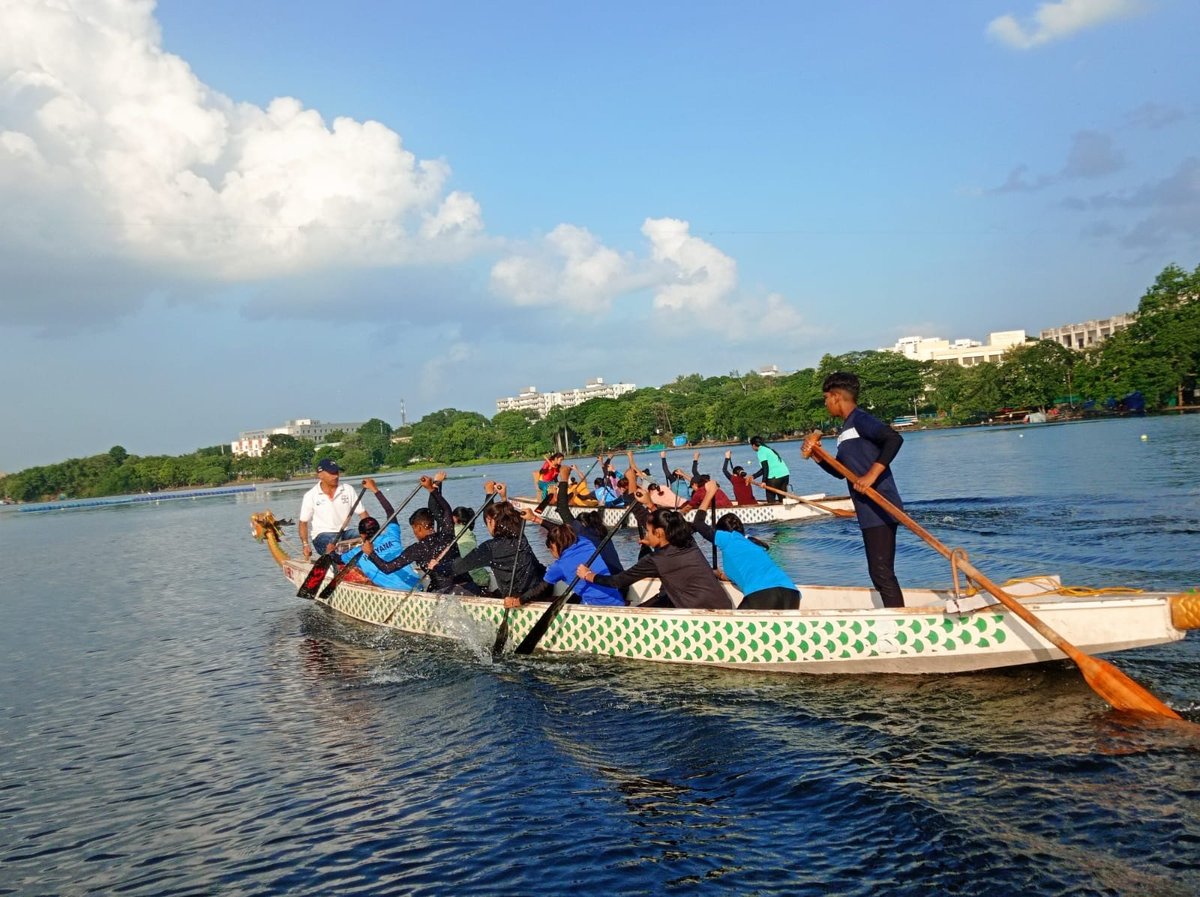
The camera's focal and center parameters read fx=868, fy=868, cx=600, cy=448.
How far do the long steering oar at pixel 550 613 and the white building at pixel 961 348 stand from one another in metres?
134

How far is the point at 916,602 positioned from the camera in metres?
8.41

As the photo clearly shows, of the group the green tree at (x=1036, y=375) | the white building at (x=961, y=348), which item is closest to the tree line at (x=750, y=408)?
the green tree at (x=1036, y=375)

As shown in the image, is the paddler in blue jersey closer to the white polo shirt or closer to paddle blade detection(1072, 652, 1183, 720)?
the white polo shirt

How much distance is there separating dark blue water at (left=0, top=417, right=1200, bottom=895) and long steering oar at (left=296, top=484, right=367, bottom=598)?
191 centimetres

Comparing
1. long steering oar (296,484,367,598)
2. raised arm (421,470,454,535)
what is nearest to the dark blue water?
raised arm (421,470,454,535)

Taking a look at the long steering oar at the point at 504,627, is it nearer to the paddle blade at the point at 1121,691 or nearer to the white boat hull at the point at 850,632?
the white boat hull at the point at 850,632

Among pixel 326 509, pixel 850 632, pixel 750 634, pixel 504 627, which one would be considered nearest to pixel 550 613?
pixel 504 627

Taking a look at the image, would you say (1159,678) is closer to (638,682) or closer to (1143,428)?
(638,682)

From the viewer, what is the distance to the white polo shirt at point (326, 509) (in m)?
13.9

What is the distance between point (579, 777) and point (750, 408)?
107m

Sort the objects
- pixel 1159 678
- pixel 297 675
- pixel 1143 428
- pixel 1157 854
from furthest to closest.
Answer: pixel 1143 428
pixel 297 675
pixel 1159 678
pixel 1157 854

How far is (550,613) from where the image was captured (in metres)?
9.68

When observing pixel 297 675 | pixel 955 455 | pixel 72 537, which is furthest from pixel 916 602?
pixel 72 537

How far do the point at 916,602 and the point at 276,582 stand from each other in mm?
16178
